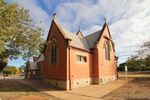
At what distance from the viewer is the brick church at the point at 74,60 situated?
1906 centimetres

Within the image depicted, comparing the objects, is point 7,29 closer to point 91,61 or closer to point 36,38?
point 36,38

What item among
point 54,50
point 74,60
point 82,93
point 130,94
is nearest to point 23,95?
point 82,93

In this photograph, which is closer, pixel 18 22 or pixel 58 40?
pixel 18 22

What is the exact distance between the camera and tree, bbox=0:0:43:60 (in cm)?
1273

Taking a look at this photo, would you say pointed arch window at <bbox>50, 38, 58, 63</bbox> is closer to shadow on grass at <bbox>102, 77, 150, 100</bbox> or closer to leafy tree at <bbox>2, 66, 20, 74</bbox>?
shadow on grass at <bbox>102, 77, 150, 100</bbox>

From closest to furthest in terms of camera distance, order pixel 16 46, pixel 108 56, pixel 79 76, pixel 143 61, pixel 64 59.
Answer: pixel 16 46 < pixel 64 59 < pixel 79 76 < pixel 108 56 < pixel 143 61

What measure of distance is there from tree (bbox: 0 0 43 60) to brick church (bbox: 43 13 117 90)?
451 centimetres

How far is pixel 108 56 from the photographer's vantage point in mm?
27844

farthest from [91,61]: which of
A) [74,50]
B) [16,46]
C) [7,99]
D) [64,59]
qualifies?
[7,99]

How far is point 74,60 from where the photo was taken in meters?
20.0

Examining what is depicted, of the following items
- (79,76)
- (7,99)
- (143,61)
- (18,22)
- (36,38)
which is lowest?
(7,99)

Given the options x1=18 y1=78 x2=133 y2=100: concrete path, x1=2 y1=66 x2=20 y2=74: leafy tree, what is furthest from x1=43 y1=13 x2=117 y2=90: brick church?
x1=2 y1=66 x2=20 y2=74: leafy tree

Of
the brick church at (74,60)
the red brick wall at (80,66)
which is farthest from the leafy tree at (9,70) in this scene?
the red brick wall at (80,66)

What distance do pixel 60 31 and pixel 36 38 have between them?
541cm
